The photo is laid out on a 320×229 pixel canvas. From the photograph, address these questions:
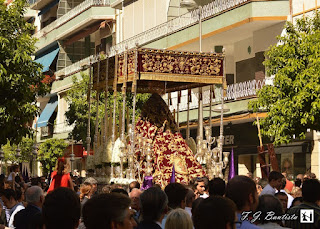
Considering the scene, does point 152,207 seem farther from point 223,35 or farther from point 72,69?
point 72,69

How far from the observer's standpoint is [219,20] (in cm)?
3038

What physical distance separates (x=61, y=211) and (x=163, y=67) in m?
14.4

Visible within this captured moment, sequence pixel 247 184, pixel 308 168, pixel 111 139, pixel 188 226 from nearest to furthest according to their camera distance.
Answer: pixel 188 226 < pixel 247 184 < pixel 111 139 < pixel 308 168

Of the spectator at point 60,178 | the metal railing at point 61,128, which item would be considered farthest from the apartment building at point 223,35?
the spectator at point 60,178

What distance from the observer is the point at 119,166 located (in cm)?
1967

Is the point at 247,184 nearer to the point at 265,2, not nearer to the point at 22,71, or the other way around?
the point at 22,71

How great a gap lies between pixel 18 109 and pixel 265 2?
9.44 meters

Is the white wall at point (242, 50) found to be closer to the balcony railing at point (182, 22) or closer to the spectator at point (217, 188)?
the balcony railing at point (182, 22)

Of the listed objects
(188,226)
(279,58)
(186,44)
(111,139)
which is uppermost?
(186,44)

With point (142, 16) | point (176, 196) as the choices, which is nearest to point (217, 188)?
point (176, 196)

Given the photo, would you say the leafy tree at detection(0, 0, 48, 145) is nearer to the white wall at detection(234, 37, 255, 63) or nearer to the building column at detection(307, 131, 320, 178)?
the building column at detection(307, 131, 320, 178)

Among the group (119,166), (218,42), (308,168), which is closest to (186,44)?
(218,42)

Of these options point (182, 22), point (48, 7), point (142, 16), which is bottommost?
point (182, 22)

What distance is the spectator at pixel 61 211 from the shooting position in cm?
504
